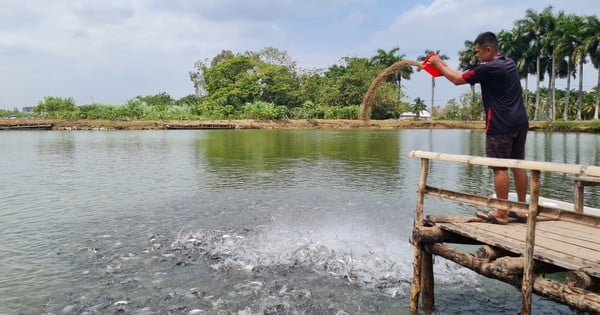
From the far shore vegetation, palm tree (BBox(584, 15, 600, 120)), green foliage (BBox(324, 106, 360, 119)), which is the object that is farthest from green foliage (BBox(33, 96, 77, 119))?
palm tree (BBox(584, 15, 600, 120))

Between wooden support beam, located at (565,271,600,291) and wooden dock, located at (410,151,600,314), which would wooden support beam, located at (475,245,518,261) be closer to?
wooden dock, located at (410,151,600,314)

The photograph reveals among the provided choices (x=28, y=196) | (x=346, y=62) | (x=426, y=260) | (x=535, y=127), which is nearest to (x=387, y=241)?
(x=426, y=260)

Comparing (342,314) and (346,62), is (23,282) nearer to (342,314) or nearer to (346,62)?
(342,314)

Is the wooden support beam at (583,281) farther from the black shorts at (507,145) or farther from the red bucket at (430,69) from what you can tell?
the red bucket at (430,69)

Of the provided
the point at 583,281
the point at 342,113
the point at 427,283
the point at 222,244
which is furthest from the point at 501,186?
the point at 342,113

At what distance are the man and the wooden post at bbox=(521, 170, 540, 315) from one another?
1401mm

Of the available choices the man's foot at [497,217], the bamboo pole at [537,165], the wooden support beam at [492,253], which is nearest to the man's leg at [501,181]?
the man's foot at [497,217]

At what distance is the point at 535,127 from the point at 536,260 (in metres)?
63.3

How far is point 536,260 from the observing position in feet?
15.8

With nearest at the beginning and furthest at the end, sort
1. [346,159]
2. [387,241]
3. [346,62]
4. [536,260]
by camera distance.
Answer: [536,260], [387,241], [346,159], [346,62]

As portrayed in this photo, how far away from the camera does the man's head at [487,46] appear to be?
6.06 metres

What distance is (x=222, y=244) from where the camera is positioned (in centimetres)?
955

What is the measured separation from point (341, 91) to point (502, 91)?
76.2 meters

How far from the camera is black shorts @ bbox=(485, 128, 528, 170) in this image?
605cm
